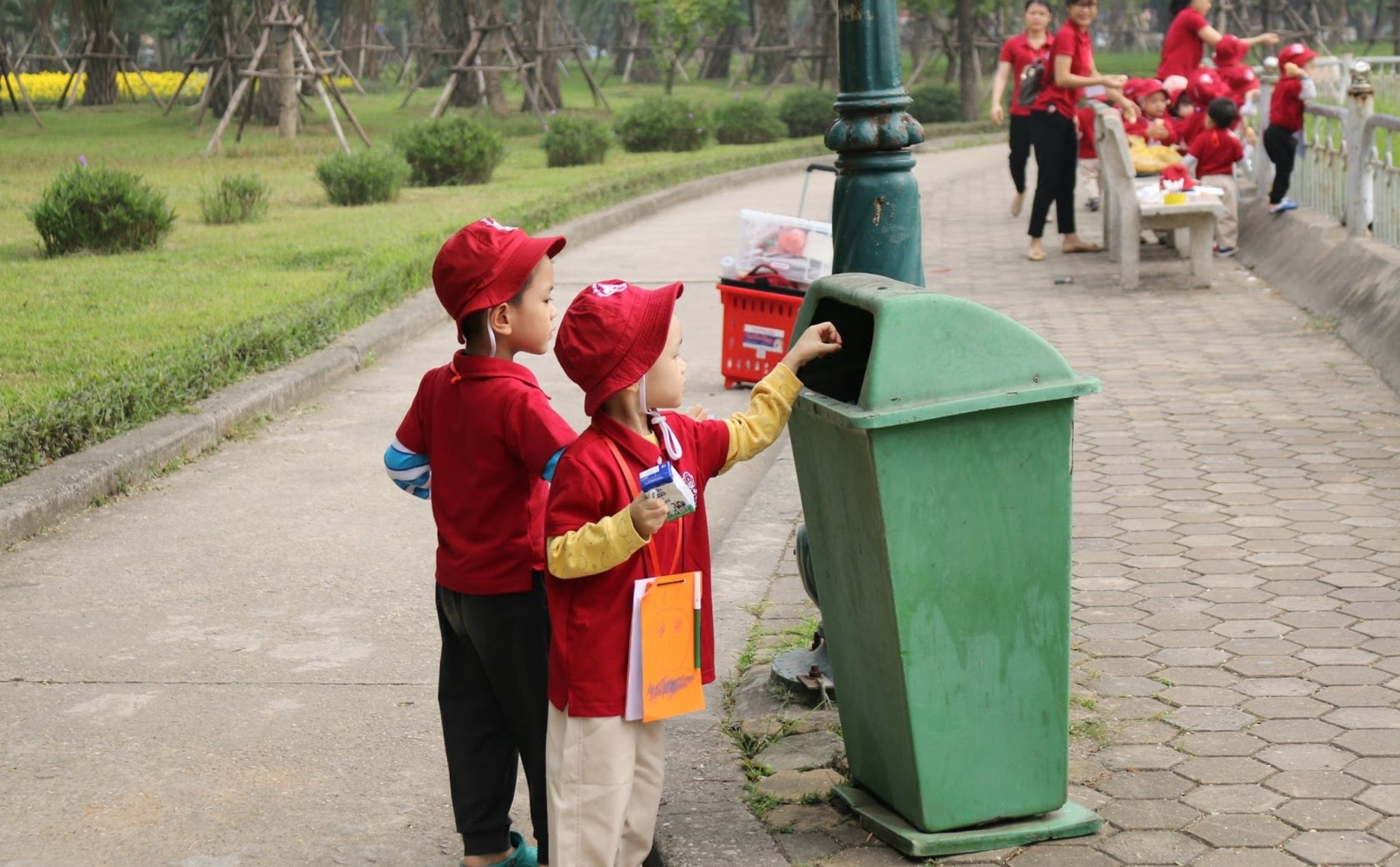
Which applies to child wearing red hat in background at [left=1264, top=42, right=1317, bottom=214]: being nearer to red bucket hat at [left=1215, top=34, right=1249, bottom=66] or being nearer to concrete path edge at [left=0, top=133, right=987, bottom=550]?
red bucket hat at [left=1215, top=34, right=1249, bottom=66]

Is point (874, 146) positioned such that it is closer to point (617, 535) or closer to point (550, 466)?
point (550, 466)

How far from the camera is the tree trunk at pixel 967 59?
1300 inches

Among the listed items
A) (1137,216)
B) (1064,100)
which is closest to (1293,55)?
(1064,100)

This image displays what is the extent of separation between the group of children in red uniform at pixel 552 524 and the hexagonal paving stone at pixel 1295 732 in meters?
1.45

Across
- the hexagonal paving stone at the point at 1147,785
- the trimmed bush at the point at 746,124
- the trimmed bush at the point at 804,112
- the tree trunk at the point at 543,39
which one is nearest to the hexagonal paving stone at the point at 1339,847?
the hexagonal paving stone at the point at 1147,785

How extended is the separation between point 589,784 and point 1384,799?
1.63 metres

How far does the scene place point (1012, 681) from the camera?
10.0 ft

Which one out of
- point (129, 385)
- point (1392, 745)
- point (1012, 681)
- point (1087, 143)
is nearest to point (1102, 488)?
point (1392, 745)

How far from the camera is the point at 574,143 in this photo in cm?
2161

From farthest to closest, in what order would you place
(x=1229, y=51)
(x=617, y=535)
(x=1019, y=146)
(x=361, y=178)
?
(x=361, y=178)
(x=1229, y=51)
(x=1019, y=146)
(x=617, y=535)

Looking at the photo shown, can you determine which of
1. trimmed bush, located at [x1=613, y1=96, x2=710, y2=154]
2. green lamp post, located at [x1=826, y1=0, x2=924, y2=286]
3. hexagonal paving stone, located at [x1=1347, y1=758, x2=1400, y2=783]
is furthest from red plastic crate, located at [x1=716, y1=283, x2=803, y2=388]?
trimmed bush, located at [x1=613, y1=96, x2=710, y2=154]

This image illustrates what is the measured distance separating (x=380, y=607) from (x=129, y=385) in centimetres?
270

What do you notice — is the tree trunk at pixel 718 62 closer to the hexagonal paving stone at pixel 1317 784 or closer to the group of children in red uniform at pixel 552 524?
the hexagonal paving stone at pixel 1317 784

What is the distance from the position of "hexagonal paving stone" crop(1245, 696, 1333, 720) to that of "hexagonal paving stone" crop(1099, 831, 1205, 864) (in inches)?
28.2
